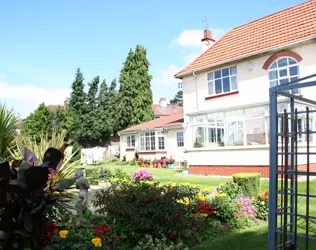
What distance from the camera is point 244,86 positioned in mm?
16844

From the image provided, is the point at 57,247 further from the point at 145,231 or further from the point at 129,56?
the point at 129,56

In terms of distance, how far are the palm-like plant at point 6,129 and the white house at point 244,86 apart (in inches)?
449

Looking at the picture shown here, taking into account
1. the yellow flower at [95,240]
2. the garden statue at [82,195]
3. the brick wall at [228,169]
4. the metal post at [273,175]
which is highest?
the metal post at [273,175]

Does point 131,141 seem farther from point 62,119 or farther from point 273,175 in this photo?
point 273,175

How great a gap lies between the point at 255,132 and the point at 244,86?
8.31 feet

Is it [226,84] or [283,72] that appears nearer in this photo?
[283,72]

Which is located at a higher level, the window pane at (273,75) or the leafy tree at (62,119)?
the window pane at (273,75)

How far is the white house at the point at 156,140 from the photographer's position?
85.8ft

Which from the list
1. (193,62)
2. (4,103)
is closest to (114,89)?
(193,62)

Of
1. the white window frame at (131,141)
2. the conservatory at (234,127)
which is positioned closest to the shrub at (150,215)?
the conservatory at (234,127)

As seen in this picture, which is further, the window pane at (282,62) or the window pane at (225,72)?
the window pane at (225,72)

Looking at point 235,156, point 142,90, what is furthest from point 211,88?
point 142,90

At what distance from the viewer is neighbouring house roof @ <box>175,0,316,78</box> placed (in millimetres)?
15531

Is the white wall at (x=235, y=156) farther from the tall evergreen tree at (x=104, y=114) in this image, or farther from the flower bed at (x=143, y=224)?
the tall evergreen tree at (x=104, y=114)
